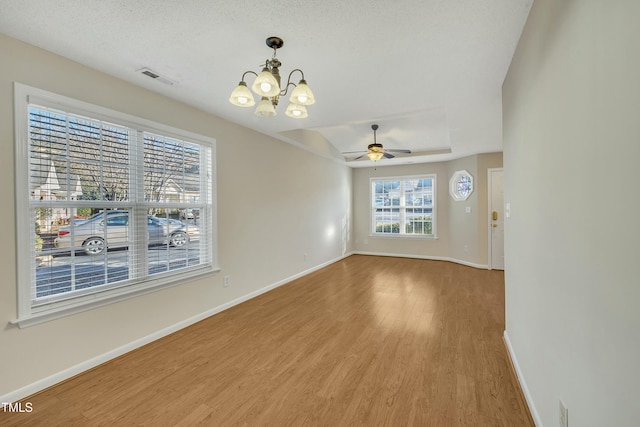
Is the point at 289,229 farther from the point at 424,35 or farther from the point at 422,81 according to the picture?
the point at 424,35

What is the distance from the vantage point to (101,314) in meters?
2.40

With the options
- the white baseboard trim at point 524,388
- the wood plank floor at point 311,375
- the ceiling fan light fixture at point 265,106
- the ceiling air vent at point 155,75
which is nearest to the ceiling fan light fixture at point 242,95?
the ceiling fan light fixture at point 265,106

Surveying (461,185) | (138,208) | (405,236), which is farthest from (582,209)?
(405,236)

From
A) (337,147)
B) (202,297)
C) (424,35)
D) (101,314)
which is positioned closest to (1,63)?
(101,314)

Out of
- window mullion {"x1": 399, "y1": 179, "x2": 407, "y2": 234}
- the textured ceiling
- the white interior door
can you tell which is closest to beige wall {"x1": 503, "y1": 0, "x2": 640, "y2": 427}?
the textured ceiling

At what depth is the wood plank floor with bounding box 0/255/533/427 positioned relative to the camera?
5.79 feet

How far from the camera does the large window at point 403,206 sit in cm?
703

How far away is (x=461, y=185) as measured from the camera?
247 inches

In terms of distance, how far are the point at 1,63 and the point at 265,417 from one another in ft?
9.61

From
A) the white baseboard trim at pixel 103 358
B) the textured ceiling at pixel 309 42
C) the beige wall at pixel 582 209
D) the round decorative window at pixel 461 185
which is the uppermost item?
the textured ceiling at pixel 309 42

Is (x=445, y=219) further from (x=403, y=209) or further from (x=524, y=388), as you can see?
(x=524, y=388)

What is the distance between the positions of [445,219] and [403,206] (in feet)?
3.47

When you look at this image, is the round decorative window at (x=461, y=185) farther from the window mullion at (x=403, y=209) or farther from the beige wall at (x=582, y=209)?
the beige wall at (x=582, y=209)

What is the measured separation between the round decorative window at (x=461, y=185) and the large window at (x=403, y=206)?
510 mm
